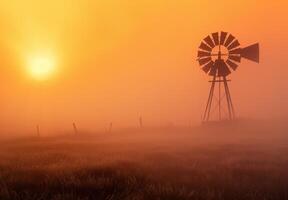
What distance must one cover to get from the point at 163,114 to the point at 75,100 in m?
20.6

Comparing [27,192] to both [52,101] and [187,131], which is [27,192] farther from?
[52,101]

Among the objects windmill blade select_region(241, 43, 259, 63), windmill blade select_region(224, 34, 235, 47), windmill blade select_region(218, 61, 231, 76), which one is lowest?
windmill blade select_region(218, 61, 231, 76)

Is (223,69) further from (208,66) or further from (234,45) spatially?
(234,45)

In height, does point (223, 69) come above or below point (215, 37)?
below

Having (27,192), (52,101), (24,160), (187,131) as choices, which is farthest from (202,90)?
(27,192)

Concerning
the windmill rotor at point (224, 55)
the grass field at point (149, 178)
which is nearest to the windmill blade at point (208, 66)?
the windmill rotor at point (224, 55)

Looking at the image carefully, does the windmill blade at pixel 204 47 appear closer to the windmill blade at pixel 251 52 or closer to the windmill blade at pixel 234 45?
the windmill blade at pixel 234 45

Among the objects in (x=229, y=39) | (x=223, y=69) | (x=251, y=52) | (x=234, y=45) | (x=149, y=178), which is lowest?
(x=149, y=178)

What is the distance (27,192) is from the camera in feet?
45.8

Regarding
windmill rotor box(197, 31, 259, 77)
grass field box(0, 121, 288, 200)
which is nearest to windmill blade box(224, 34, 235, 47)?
windmill rotor box(197, 31, 259, 77)

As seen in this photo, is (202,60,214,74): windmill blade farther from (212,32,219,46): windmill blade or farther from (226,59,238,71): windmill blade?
(212,32,219,46): windmill blade

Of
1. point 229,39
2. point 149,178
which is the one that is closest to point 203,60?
point 229,39

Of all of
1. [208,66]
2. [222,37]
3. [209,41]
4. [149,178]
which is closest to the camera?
[149,178]

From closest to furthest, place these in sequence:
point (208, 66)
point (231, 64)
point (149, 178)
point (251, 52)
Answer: point (149, 178)
point (231, 64)
point (251, 52)
point (208, 66)
